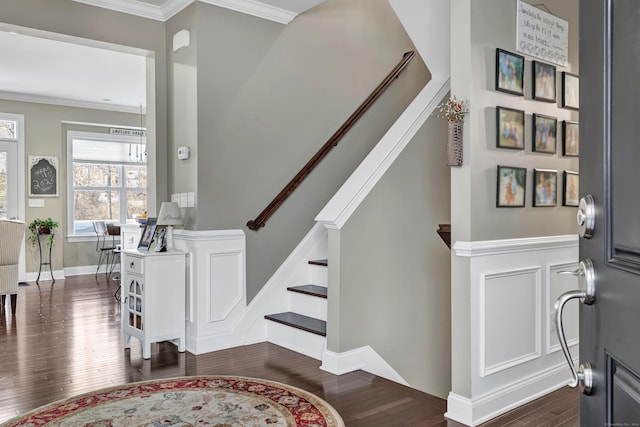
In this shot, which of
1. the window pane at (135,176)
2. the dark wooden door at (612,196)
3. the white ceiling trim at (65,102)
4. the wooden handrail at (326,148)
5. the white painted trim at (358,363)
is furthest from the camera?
the window pane at (135,176)

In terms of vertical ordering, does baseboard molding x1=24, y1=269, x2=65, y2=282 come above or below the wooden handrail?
below

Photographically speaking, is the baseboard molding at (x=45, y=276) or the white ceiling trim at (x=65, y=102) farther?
the baseboard molding at (x=45, y=276)

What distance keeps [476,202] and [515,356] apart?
0.97m

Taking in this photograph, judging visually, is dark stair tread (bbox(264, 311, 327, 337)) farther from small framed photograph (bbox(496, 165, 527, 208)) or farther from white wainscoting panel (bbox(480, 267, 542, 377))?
small framed photograph (bbox(496, 165, 527, 208))

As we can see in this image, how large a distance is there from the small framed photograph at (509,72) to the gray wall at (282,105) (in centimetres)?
198

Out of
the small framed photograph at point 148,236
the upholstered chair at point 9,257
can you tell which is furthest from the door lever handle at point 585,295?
the upholstered chair at point 9,257

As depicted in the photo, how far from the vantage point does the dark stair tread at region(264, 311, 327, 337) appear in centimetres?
380

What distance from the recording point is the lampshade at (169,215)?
3939mm

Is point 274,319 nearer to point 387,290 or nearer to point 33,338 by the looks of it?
point 387,290

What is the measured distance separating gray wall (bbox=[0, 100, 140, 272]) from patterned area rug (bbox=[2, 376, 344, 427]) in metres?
5.96

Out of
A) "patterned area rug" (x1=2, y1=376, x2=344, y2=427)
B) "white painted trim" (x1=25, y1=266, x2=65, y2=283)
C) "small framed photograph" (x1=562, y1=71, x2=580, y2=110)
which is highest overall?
"small framed photograph" (x1=562, y1=71, x2=580, y2=110)

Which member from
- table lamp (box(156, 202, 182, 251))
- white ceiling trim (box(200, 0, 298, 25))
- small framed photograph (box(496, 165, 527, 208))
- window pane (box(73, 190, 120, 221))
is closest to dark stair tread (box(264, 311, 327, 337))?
table lamp (box(156, 202, 182, 251))

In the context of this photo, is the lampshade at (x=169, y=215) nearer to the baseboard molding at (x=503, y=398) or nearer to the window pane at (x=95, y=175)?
the baseboard molding at (x=503, y=398)

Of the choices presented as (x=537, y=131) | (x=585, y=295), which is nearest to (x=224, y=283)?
(x=537, y=131)
